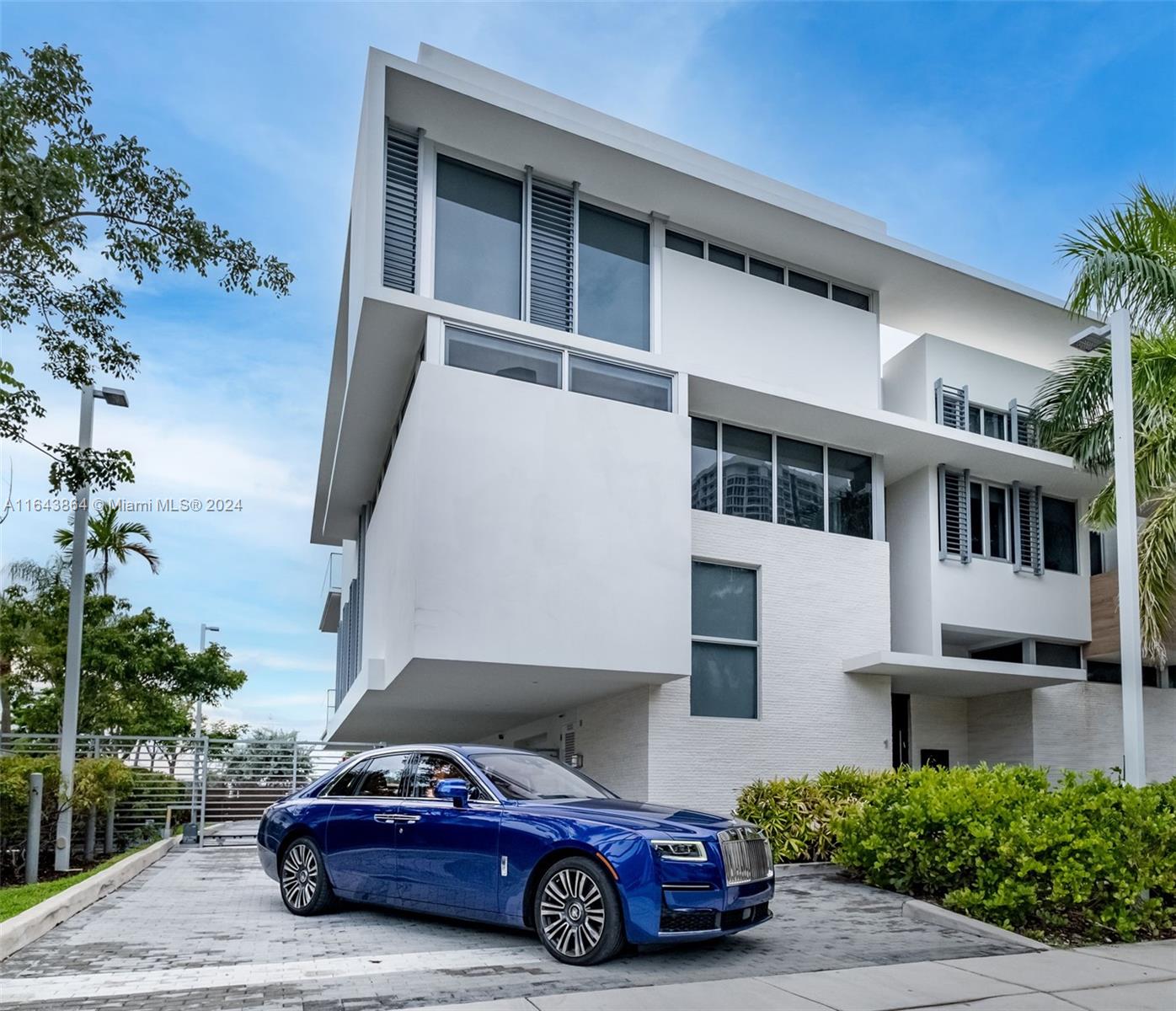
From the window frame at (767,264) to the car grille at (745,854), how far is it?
467 inches

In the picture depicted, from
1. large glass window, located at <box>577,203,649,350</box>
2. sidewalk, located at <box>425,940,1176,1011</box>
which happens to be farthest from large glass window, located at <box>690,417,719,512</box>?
sidewalk, located at <box>425,940,1176,1011</box>

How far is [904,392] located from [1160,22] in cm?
949

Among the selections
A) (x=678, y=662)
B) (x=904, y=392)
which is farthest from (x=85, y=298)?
(x=904, y=392)

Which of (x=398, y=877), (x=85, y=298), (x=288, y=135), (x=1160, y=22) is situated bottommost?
(x=398, y=877)

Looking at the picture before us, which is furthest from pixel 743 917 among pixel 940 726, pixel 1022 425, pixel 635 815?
pixel 1022 425

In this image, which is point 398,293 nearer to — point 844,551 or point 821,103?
point 821,103

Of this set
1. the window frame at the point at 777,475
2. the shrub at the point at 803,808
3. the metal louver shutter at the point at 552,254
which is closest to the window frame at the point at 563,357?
the metal louver shutter at the point at 552,254

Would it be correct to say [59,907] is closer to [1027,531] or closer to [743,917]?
[743,917]

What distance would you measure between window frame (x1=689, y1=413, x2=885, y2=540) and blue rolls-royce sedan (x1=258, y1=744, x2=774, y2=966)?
28.4 ft

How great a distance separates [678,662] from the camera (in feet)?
51.4

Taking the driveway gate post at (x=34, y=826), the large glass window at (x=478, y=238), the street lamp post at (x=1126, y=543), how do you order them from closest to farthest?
1. the street lamp post at (x=1126, y=543)
2. the driveway gate post at (x=34, y=826)
3. the large glass window at (x=478, y=238)

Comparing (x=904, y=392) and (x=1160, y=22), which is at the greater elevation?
(x=1160, y=22)

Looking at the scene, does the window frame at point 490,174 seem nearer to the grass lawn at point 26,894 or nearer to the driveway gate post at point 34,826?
the driveway gate post at point 34,826

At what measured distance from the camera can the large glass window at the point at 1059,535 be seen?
21.9 meters
